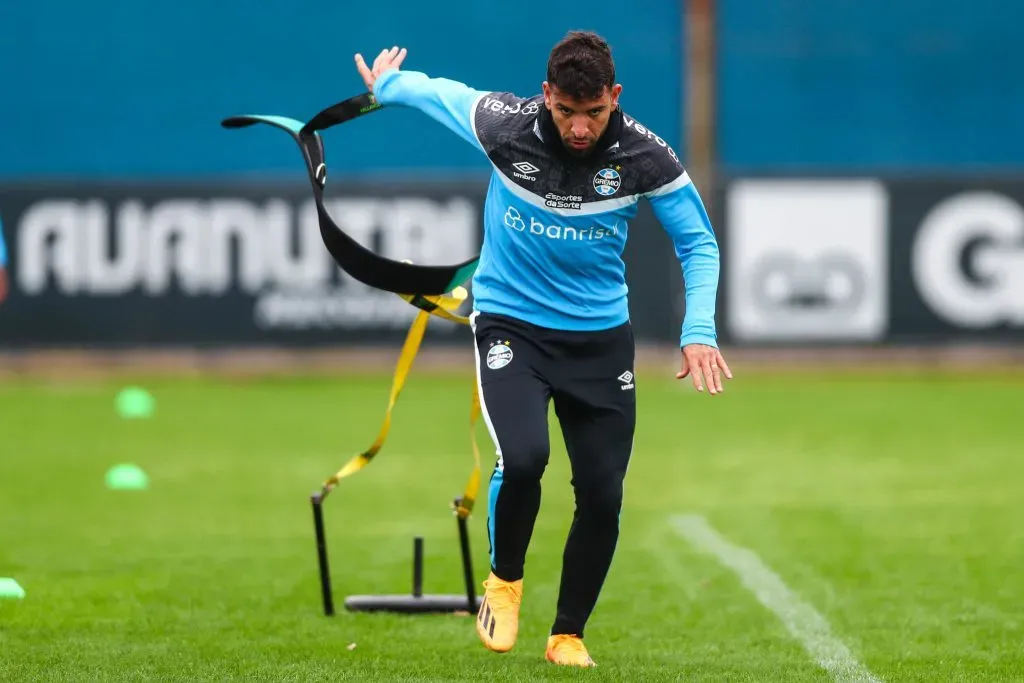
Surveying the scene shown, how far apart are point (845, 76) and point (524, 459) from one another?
1699 cm

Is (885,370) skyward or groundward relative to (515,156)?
groundward

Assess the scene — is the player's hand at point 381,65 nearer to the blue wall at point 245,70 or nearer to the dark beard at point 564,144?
the dark beard at point 564,144

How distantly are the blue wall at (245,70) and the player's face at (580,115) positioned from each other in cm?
1599

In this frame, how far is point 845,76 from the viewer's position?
21828 mm

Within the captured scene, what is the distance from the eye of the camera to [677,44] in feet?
71.6

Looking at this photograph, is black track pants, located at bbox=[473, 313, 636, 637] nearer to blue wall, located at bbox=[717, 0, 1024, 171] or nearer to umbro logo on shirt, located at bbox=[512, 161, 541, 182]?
umbro logo on shirt, located at bbox=[512, 161, 541, 182]

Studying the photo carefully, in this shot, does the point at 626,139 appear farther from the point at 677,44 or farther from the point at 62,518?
the point at 677,44

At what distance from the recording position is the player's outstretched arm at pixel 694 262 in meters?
5.77

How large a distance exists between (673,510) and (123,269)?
376 inches

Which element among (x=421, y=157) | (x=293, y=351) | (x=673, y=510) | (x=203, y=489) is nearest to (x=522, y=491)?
(x=673, y=510)

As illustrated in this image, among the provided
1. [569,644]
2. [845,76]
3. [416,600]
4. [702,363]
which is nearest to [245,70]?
[845,76]

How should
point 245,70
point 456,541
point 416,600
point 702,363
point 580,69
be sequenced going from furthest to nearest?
point 245,70 → point 456,541 → point 416,600 → point 702,363 → point 580,69

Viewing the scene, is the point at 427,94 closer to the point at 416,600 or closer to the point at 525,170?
the point at 525,170

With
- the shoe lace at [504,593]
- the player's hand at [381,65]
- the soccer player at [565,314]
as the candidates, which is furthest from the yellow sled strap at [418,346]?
the player's hand at [381,65]
